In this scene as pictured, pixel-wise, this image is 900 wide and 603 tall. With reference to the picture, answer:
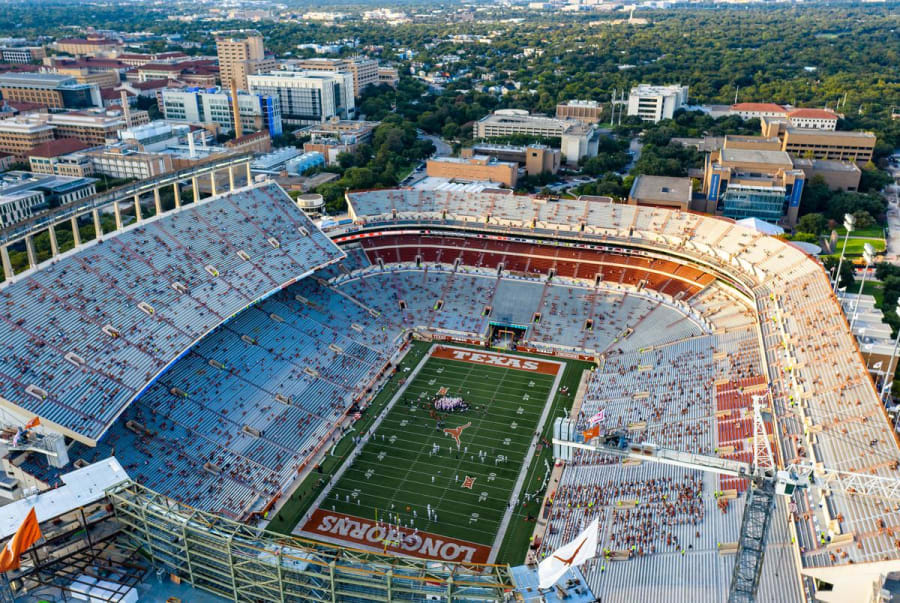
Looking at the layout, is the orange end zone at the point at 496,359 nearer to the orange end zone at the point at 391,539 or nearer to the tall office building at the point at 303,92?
the orange end zone at the point at 391,539

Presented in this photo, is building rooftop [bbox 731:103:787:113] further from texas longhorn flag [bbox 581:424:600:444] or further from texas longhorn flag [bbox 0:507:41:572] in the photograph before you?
texas longhorn flag [bbox 0:507:41:572]

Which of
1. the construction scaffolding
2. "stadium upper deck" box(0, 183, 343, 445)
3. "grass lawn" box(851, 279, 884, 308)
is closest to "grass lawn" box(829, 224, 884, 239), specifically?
"grass lawn" box(851, 279, 884, 308)

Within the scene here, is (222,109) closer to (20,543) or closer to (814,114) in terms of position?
(814,114)

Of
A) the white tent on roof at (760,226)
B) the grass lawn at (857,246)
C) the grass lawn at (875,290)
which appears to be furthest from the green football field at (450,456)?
the grass lawn at (857,246)

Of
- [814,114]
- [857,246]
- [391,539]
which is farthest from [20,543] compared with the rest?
[814,114]

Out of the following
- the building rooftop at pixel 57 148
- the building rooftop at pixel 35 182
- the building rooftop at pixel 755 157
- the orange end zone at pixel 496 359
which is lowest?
the orange end zone at pixel 496 359

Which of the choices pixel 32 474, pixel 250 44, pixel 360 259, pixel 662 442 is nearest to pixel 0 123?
pixel 250 44
